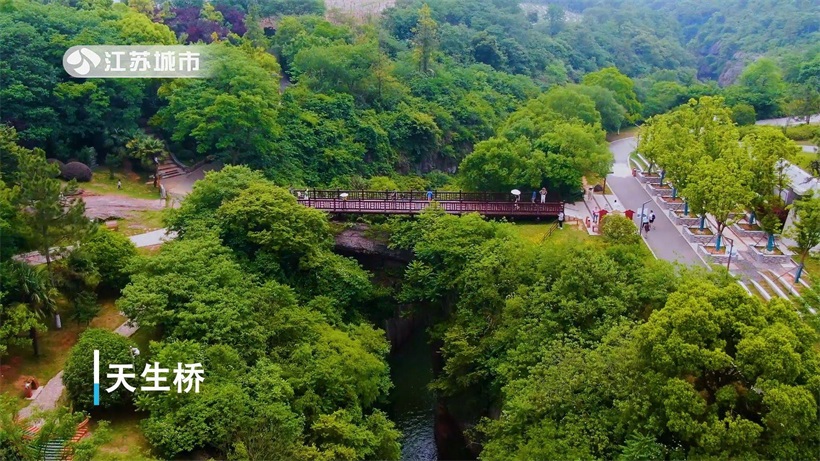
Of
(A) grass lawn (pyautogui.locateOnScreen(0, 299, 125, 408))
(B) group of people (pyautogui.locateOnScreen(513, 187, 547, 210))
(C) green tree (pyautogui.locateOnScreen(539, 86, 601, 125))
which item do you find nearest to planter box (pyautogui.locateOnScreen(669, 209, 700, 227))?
(B) group of people (pyautogui.locateOnScreen(513, 187, 547, 210))

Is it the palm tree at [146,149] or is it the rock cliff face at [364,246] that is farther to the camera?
the palm tree at [146,149]

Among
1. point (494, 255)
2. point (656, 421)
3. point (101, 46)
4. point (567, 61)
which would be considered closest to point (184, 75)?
point (101, 46)

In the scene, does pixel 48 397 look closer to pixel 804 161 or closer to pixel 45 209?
pixel 45 209

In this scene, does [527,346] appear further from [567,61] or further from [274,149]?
[567,61]

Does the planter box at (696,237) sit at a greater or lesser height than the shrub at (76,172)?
lesser

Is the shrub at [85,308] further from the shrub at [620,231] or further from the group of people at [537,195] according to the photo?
the shrub at [620,231]

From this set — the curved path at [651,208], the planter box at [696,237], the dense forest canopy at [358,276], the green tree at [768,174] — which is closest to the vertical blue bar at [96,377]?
the dense forest canopy at [358,276]

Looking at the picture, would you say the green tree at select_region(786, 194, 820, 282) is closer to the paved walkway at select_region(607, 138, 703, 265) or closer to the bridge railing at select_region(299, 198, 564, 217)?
the paved walkway at select_region(607, 138, 703, 265)
